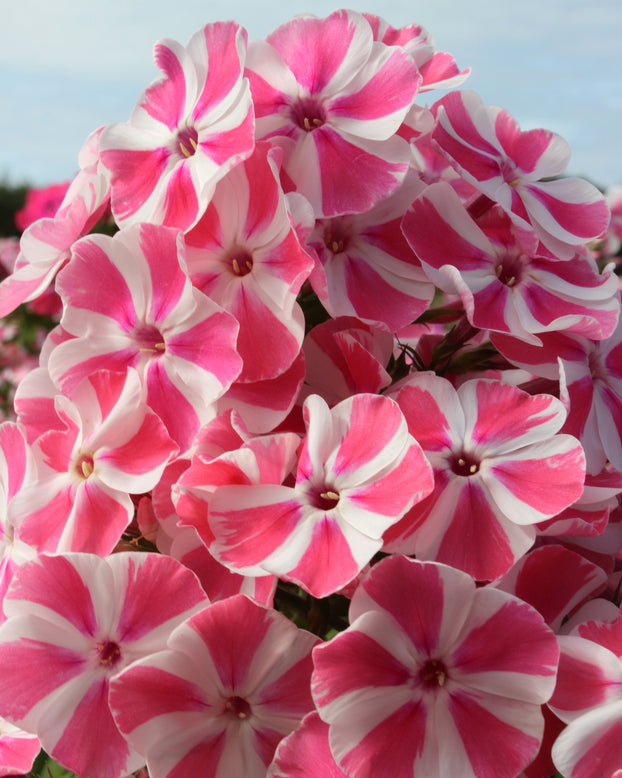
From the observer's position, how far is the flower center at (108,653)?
1.74 feet

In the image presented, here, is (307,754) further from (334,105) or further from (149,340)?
(334,105)

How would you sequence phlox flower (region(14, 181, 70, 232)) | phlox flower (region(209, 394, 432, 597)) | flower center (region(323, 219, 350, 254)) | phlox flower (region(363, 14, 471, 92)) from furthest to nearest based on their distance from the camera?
phlox flower (region(14, 181, 70, 232)) → phlox flower (region(363, 14, 471, 92)) → flower center (region(323, 219, 350, 254)) → phlox flower (region(209, 394, 432, 597))

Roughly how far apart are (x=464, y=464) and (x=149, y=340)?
0.71ft

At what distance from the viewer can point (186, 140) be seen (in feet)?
1.95

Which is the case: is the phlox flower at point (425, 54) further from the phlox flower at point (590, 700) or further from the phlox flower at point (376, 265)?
the phlox flower at point (590, 700)

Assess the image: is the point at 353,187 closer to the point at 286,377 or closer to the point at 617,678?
the point at 286,377

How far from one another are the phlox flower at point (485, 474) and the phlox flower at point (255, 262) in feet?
0.28

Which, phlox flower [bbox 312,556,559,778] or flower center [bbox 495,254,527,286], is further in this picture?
flower center [bbox 495,254,527,286]

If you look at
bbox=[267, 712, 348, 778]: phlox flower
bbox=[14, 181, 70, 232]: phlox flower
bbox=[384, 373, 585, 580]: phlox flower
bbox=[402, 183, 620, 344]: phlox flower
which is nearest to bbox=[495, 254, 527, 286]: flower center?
bbox=[402, 183, 620, 344]: phlox flower

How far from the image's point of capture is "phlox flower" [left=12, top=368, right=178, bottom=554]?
21.2 inches

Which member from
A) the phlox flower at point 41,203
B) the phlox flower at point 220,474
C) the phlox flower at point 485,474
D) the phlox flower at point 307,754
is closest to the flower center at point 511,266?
the phlox flower at point 485,474

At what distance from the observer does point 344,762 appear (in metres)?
0.48

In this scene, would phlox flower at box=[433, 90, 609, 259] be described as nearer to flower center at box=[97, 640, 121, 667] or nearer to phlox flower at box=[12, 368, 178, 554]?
phlox flower at box=[12, 368, 178, 554]

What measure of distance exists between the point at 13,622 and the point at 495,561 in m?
0.28
